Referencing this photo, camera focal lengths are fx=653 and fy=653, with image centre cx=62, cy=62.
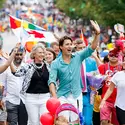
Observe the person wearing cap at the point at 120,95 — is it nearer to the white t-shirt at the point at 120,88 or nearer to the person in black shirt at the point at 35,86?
the white t-shirt at the point at 120,88

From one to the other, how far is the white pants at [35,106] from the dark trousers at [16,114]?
56 centimetres

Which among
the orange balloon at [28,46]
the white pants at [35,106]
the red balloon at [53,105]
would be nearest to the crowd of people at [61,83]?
the white pants at [35,106]

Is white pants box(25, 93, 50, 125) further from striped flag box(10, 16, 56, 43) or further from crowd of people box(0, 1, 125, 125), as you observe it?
striped flag box(10, 16, 56, 43)

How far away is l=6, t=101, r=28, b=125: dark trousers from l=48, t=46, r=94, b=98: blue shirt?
4.72 feet

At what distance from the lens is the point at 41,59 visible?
10.3 m

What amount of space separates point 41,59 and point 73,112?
1.83 meters

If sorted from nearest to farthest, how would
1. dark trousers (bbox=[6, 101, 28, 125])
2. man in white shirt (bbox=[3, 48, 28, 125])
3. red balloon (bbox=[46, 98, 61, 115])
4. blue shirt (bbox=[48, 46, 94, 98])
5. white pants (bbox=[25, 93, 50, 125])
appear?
red balloon (bbox=[46, 98, 61, 115])
blue shirt (bbox=[48, 46, 94, 98])
white pants (bbox=[25, 93, 50, 125])
man in white shirt (bbox=[3, 48, 28, 125])
dark trousers (bbox=[6, 101, 28, 125])

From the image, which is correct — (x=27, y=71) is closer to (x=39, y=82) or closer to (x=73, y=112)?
(x=39, y=82)

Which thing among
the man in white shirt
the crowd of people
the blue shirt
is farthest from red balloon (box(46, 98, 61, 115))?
the man in white shirt

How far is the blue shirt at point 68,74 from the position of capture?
30.8 ft

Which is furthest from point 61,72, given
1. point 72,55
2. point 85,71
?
point 85,71

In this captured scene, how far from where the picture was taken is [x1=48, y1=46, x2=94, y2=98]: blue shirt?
938 centimetres

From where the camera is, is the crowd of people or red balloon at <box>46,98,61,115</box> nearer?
red balloon at <box>46,98,61,115</box>

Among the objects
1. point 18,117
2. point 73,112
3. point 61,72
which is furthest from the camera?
point 18,117
